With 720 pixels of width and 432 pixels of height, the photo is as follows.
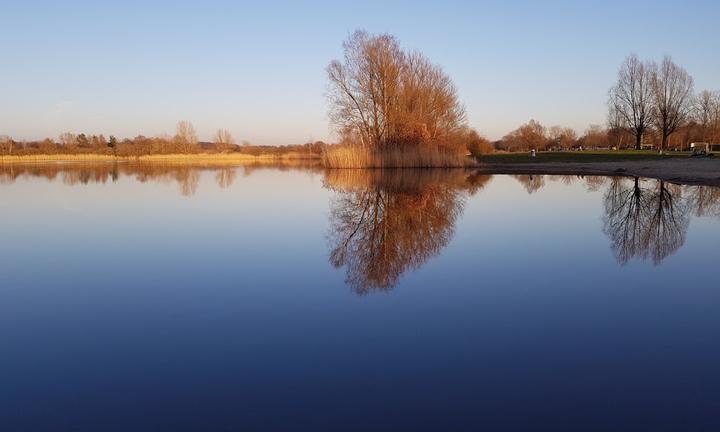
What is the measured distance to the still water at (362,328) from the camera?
10.1ft

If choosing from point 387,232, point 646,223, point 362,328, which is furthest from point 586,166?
point 362,328

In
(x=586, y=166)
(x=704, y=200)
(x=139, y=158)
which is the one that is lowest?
(x=704, y=200)

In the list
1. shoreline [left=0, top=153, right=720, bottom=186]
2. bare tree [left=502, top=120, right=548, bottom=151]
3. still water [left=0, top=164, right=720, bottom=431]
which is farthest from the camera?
bare tree [left=502, top=120, right=548, bottom=151]

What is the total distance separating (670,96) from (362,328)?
58723mm

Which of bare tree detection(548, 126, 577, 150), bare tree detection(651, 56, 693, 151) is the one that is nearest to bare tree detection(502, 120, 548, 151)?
bare tree detection(548, 126, 577, 150)

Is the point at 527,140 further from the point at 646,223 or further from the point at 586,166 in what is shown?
the point at 646,223

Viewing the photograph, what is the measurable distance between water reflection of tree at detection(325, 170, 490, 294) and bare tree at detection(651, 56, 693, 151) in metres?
45.8

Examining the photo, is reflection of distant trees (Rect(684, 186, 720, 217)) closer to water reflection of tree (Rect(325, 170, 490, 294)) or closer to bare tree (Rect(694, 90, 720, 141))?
water reflection of tree (Rect(325, 170, 490, 294))

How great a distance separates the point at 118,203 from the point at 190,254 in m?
8.40

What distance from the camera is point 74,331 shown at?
14.6 ft

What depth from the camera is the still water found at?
308cm

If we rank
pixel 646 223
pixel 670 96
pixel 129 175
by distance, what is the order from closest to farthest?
1. pixel 646 223
2. pixel 129 175
3. pixel 670 96

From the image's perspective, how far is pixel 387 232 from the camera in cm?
920

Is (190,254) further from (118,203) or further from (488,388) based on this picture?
(118,203)
